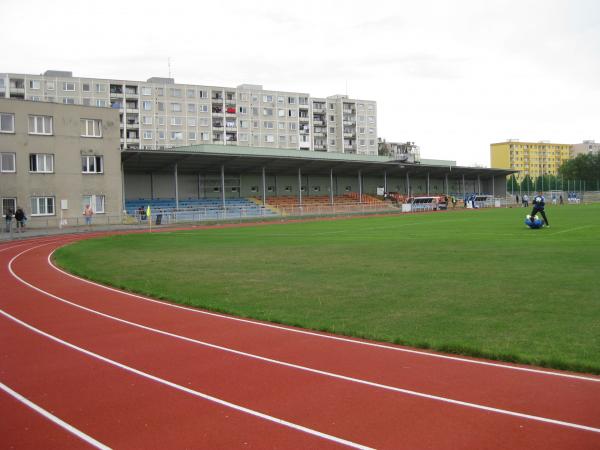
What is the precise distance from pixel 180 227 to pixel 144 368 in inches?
1584

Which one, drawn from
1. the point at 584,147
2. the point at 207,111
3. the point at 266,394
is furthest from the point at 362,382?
the point at 584,147

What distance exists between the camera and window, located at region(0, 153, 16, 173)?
4338 cm

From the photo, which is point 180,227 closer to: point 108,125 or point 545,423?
point 108,125

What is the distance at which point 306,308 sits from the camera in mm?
10844

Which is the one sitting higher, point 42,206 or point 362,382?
point 42,206

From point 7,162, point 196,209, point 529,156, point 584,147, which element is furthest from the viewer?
point 584,147

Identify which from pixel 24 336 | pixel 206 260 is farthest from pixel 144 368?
pixel 206 260

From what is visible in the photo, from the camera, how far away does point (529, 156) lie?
188500 millimetres

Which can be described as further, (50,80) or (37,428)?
(50,80)

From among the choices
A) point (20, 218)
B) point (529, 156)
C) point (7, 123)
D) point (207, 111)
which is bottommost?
point (20, 218)

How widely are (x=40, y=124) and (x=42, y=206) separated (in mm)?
6499

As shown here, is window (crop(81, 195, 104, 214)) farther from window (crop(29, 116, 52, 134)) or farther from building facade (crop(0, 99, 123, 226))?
window (crop(29, 116, 52, 134))

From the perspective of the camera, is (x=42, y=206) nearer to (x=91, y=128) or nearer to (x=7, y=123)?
(x=7, y=123)

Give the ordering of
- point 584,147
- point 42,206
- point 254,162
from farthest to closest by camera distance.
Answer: point 584,147 → point 254,162 → point 42,206
